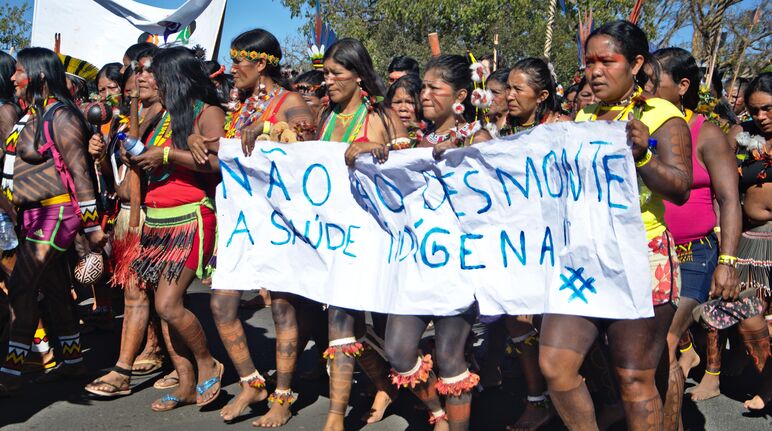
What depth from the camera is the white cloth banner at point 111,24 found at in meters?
11.0

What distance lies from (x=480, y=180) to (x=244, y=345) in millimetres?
1813

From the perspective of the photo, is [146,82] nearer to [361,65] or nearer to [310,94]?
[361,65]

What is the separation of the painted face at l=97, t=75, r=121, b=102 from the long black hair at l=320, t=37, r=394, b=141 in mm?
3376

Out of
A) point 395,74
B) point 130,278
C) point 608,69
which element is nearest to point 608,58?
point 608,69

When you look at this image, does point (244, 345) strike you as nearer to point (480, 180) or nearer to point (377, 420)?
point (377, 420)

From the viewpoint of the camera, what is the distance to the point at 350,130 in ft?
14.7

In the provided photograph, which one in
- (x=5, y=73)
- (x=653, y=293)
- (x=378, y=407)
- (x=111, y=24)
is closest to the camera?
(x=653, y=293)

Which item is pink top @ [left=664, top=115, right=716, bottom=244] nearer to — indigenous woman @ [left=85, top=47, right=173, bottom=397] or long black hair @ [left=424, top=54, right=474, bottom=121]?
long black hair @ [left=424, top=54, right=474, bottom=121]

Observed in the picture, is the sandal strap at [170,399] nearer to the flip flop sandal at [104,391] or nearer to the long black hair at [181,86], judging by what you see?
the flip flop sandal at [104,391]

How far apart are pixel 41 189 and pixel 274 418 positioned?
2.18 meters

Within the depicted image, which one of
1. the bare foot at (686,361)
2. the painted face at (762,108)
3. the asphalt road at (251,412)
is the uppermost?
the painted face at (762,108)

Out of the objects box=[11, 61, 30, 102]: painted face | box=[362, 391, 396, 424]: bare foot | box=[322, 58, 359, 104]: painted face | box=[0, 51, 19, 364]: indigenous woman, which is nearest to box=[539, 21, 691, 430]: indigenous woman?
box=[322, 58, 359, 104]: painted face

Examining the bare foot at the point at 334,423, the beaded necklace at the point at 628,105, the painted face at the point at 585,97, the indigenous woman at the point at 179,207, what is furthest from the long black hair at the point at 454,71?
the bare foot at the point at 334,423

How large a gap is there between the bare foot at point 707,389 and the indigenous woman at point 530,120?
1.21m
